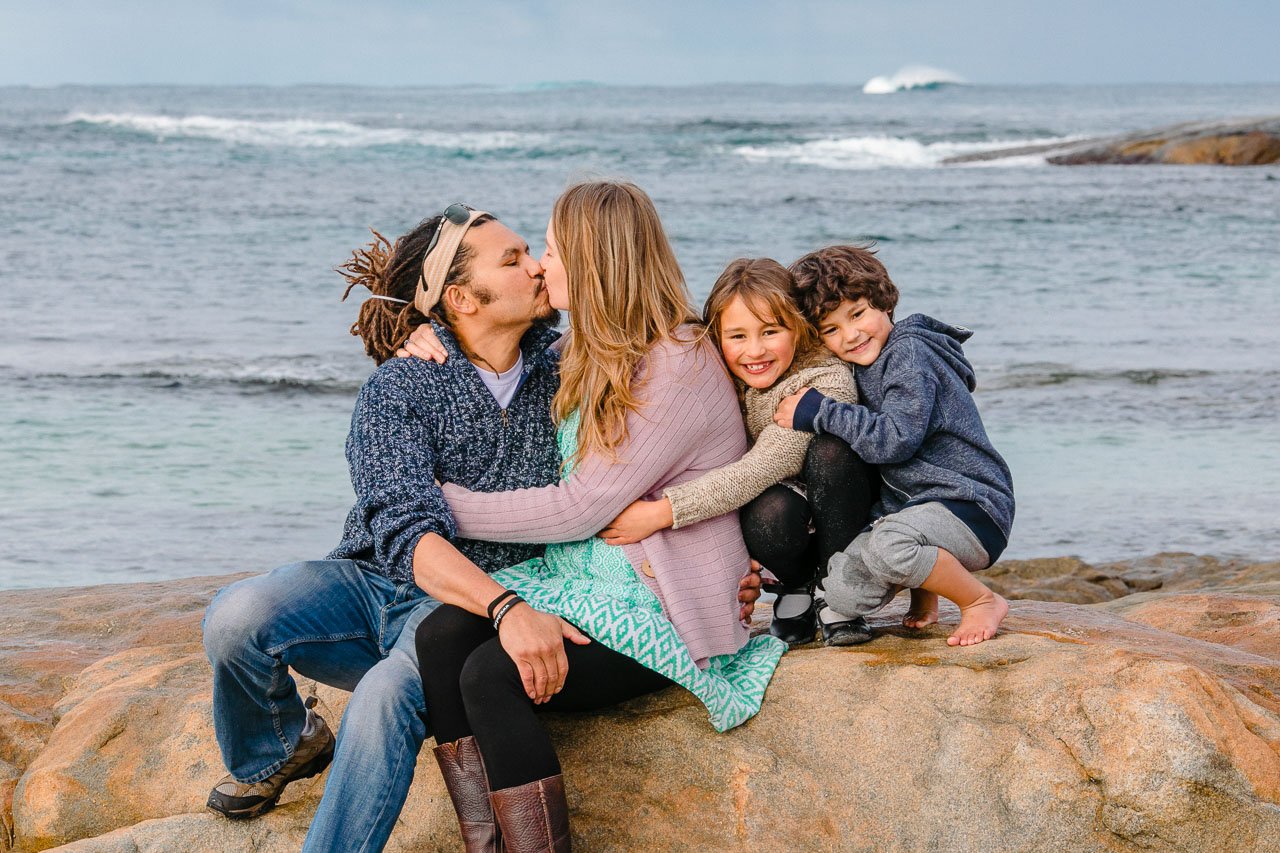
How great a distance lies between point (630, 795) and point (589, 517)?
68cm

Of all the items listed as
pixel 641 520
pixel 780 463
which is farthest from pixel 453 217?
pixel 780 463

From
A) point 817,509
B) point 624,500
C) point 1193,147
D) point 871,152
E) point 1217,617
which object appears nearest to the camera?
point 624,500

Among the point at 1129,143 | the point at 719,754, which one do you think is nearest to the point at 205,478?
the point at 719,754

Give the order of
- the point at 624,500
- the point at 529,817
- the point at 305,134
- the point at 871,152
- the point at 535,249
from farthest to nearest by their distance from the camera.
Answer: the point at 305,134
the point at 871,152
the point at 535,249
the point at 624,500
the point at 529,817

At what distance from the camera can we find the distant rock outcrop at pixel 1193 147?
30203mm

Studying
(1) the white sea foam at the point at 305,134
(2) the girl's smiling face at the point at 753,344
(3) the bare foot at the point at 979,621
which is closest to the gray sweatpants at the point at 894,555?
(3) the bare foot at the point at 979,621

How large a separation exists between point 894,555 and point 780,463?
1.24 ft

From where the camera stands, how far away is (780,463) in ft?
10.5

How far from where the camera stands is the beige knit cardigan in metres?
3.07

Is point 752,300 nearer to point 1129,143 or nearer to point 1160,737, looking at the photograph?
point 1160,737

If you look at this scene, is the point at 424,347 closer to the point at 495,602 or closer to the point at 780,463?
the point at 495,602

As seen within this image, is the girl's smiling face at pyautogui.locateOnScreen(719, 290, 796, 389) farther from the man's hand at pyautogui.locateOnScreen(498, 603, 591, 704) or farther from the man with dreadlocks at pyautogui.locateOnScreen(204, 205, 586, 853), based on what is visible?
the man's hand at pyautogui.locateOnScreen(498, 603, 591, 704)

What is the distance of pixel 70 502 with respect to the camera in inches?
277

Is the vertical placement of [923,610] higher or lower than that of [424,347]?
lower
